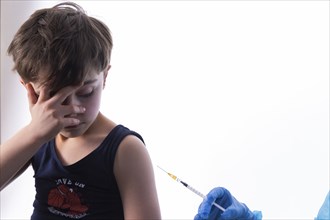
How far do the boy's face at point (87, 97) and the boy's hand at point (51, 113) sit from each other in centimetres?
1

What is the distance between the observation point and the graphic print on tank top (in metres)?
1.02

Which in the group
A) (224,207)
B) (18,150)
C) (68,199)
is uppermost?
(18,150)

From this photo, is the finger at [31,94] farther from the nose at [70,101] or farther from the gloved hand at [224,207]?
the gloved hand at [224,207]

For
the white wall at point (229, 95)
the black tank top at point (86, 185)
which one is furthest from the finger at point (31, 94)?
the white wall at point (229, 95)

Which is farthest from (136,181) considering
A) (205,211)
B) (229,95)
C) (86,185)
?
(229,95)

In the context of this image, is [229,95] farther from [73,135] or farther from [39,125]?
[39,125]

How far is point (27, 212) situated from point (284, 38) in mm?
1093

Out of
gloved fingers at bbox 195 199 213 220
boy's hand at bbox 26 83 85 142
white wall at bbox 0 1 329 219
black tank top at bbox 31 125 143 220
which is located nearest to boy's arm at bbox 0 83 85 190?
boy's hand at bbox 26 83 85 142

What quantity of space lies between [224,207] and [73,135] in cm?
49

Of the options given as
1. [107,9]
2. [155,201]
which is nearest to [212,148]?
[107,9]

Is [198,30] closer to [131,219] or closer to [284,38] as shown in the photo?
[284,38]

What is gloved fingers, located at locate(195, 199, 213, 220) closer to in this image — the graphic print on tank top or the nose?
the graphic print on tank top

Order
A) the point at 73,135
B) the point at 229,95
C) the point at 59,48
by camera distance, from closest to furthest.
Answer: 1. the point at 59,48
2. the point at 73,135
3. the point at 229,95

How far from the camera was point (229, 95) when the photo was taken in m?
1.59
